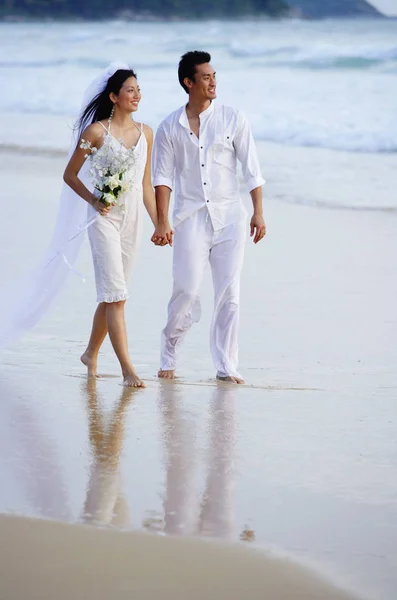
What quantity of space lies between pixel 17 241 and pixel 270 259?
2011mm

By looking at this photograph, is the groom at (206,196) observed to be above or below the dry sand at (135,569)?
above

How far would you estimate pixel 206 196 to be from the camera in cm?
572

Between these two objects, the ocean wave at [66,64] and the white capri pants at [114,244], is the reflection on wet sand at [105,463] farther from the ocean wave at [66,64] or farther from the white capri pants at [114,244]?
the ocean wave at [66,64]

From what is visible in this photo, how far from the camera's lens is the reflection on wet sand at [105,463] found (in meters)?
3.54

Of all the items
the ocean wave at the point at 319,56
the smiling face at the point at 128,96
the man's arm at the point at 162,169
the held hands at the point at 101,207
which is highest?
the ocean wave at the point at 319,56

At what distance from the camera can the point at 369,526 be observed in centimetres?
352

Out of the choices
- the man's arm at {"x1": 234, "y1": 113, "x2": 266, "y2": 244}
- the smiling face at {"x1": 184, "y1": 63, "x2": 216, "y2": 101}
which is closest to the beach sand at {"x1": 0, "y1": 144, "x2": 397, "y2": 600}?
the man's arm at {"x1": 234, "y1": 113, "x2": 266, "y2": 244}

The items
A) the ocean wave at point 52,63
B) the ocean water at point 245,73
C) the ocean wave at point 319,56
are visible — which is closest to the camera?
the ocean water at point 245,73

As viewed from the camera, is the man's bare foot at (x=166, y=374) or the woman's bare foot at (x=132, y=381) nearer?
the woman's bare foot at (x=132, y=381)

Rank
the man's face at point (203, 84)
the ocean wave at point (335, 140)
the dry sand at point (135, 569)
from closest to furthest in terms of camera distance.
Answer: the dry sand at point (135, 569) < the man's face at point (203, 84) < the ocean wave at point (335, 140)

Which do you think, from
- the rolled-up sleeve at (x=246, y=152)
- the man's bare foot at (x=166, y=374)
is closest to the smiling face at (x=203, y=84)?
the rolled-up sleeve at (x=246, y=152)

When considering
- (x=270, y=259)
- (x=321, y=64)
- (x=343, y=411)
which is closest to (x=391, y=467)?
(x=343, y=411)

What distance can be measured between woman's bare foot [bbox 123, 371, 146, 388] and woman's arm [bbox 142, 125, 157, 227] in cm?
75

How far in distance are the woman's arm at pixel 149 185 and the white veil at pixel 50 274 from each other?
0.28 meters
